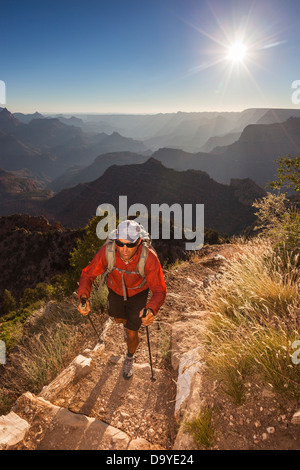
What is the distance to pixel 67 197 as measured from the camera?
18162 centimetres

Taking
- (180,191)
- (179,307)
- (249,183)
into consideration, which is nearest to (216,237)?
(249,183)

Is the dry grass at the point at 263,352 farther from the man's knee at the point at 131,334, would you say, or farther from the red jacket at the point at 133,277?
the man's knee at the point at 131,334

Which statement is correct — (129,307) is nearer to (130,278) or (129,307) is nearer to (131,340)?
(130,278)

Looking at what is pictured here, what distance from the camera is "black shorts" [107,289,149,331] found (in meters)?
3.86

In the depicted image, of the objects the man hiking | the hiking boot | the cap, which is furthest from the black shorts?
the cap

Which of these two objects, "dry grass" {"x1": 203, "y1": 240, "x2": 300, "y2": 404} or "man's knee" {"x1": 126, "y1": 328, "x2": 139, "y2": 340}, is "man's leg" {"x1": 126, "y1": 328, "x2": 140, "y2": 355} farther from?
"dry grass" {"x1": 203, "y1": 240, "x2": 300, "y2": 404}

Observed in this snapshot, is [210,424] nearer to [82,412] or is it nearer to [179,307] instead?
[82,412]

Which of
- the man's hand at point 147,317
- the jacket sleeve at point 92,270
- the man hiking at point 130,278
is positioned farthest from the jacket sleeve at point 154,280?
the jacket sleeve at point 92,270

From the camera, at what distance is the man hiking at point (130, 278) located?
350cm

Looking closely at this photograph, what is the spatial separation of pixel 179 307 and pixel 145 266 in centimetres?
281

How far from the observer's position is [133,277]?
3.75 meters

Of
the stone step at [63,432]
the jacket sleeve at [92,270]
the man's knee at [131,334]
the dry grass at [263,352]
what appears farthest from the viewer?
the man's knee at [131,334]

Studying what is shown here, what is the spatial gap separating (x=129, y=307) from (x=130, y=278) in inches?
21.1

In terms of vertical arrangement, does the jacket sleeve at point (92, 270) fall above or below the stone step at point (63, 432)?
above
